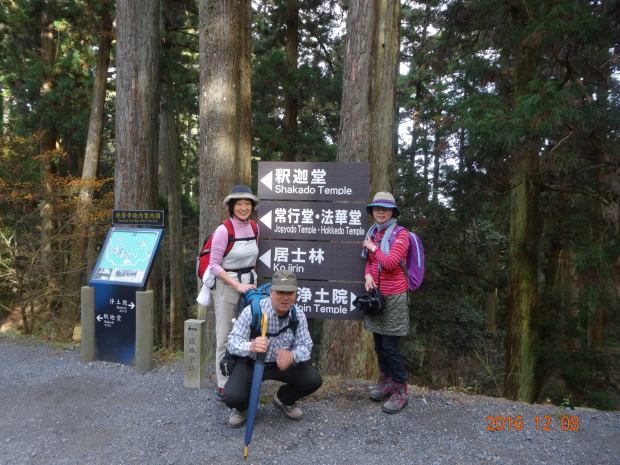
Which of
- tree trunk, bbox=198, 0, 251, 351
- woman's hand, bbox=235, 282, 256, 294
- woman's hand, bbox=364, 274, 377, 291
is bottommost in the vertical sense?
woman's hand, bbox=235, 282, 256, 294

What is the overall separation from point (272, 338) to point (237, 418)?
83 cm

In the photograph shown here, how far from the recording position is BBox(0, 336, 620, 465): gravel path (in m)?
3.26

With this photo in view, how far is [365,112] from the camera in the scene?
5.08 metres

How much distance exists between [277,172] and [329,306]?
1486mm

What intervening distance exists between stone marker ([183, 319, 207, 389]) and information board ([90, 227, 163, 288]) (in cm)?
106

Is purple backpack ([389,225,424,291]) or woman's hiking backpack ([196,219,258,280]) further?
woman's hiking backpack ([196,219,258,280])

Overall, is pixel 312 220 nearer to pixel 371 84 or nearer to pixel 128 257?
pixel 371 84

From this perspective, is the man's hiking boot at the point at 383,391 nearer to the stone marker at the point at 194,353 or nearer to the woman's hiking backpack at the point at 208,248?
the stone marker at the point at 194,353

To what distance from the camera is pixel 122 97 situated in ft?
26.4

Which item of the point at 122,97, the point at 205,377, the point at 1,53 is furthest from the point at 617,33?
the point at 1,53

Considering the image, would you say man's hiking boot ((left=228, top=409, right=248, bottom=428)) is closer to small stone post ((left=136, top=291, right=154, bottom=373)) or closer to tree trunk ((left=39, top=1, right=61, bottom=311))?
small stone post ((left=136, top=291, right=154, bottom=373))

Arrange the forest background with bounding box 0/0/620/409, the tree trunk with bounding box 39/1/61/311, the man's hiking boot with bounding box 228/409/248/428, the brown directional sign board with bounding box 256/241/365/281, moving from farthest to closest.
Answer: the tree trunk with bounding box 39/1/61/311 < the forest background with bounding box 0/0/620/409 < the brown directional sign board with bounding box 256/241/365/281 < the man's hiking boot with bounding box 228/409/248/428
